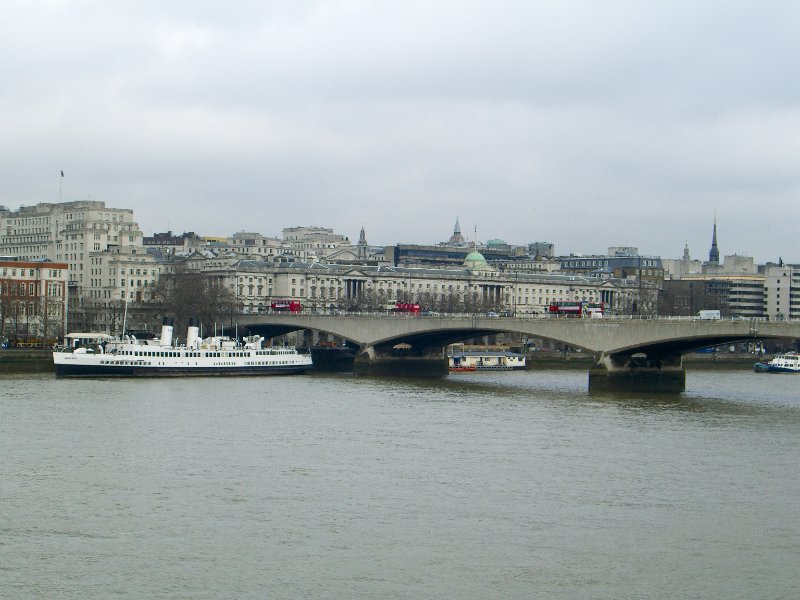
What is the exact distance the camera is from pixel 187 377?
271 ft

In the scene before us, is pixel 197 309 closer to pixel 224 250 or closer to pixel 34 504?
pixel 224 250

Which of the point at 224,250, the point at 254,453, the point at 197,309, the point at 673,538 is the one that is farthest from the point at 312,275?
the point at 673,538

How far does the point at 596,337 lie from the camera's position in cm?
7400

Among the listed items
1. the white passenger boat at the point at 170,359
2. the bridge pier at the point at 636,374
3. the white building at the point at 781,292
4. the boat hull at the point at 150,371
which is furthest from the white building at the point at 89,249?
the white building at the point at 781,292

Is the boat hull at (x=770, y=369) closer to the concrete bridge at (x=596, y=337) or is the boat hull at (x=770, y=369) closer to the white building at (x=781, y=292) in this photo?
the concrete bridge at (x=596, y=337)

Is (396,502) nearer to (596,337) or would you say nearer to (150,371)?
(596,337)

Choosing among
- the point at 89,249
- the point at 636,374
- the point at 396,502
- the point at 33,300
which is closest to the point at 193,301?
the point at 33,300

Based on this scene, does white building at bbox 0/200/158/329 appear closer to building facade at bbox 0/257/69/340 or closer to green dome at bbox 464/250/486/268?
building facade at bbox 0/257/69/340

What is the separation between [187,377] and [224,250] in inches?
3566

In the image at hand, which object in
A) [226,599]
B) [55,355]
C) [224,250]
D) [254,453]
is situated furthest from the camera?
[224,250]

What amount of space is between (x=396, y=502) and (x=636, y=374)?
39.4 metres

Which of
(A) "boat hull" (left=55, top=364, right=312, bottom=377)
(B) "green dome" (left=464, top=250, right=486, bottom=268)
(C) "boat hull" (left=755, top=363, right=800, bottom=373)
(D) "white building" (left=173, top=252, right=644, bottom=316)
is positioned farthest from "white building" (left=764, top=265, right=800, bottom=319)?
(A) "boat hull" (left=55, top=364, right=312, bottom=377)

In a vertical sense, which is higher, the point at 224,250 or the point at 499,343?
the point at 224,250

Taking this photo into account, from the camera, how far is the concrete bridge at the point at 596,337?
6738 cm
